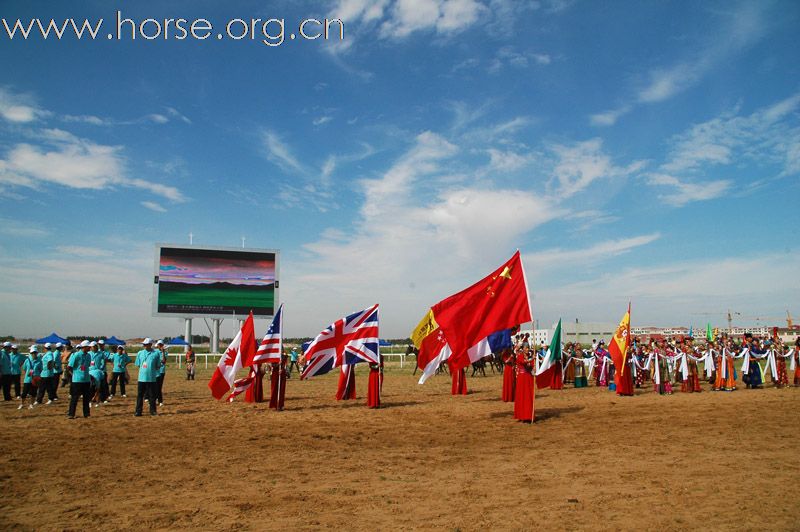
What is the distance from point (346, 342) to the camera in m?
16.8

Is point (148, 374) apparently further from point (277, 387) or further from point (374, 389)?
point (374, 389)

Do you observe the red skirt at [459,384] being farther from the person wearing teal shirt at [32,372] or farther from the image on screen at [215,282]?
the image on screen at [215,282]

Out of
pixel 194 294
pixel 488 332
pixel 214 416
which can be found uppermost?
pixel 194 294

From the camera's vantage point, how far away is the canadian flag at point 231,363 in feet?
54.9

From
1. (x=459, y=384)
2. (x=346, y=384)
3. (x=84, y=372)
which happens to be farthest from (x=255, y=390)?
(x=459, y=384)

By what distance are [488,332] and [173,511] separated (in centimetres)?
836

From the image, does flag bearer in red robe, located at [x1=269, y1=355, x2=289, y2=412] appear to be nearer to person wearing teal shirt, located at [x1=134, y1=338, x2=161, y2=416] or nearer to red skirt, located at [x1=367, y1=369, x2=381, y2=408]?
red skirt, located at [x1=367, y1=369, x2=381, y2=408]

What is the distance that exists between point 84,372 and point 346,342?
7132mm

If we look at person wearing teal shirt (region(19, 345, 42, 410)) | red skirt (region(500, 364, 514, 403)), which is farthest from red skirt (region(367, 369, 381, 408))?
person wearing teal shirt (region(19, 345, 42, 410))

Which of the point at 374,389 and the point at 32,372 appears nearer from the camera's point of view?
the point at 374,389

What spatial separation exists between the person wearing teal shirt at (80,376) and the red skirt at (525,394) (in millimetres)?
11321

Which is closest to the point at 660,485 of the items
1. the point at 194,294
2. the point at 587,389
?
the point at 587,389

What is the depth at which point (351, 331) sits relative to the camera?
16859 millimetres

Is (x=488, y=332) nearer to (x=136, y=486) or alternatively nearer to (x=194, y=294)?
(x=136, y=486)
